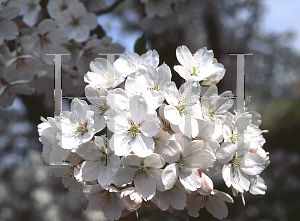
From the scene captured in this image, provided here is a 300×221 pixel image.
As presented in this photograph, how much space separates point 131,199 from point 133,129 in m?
0.10

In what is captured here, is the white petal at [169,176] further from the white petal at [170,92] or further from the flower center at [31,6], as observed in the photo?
the flower center at [31,6]

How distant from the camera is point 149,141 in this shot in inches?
15.0

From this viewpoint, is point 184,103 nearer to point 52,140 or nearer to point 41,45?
point 52,140

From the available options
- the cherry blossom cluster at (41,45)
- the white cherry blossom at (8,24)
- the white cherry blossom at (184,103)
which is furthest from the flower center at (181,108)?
the white cherry blossom at (8,24)

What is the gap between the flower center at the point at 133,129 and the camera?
40 centimetres

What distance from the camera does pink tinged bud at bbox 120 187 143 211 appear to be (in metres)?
0.38

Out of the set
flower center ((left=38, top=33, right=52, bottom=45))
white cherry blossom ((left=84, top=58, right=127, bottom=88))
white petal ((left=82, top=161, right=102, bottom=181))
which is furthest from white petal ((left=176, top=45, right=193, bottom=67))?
flower center ((left=38, top=33, right=52, bottom=45))

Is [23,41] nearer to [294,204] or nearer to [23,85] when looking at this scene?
[23,85]

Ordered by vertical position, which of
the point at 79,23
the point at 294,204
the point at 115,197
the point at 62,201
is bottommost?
the point at 294,204

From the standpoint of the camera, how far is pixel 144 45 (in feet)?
2.37

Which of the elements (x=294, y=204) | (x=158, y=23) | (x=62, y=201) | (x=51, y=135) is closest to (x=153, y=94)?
(x=51, y=135)

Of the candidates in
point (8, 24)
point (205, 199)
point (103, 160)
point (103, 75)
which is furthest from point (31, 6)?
point (205, 199)

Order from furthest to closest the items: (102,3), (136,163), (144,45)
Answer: (102,3) < (144,45) < (136,163)

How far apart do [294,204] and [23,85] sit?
2.02 metres
